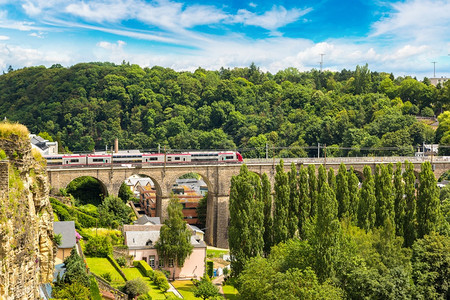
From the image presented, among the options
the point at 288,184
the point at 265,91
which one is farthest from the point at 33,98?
the point at 288,184

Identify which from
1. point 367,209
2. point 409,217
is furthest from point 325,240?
point 409,217

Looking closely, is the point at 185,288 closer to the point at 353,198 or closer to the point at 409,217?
the point at 353,198

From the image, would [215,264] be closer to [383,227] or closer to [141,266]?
[141,266]

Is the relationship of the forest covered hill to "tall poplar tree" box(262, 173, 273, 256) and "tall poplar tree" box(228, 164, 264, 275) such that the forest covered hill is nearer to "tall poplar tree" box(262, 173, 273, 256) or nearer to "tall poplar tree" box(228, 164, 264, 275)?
"tall poplar tree" box(262, 173, 273, 256)

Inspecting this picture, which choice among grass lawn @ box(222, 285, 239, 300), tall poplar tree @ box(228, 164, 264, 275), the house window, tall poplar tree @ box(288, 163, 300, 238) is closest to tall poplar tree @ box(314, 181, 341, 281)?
tall poplar tree @ box(228, 164, 264, 275)

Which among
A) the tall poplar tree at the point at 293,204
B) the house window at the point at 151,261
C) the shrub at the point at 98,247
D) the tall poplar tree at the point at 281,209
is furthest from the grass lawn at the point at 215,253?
the shrub at the point at 98,247

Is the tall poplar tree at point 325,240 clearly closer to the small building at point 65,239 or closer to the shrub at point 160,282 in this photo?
the shrub at point 160,282
